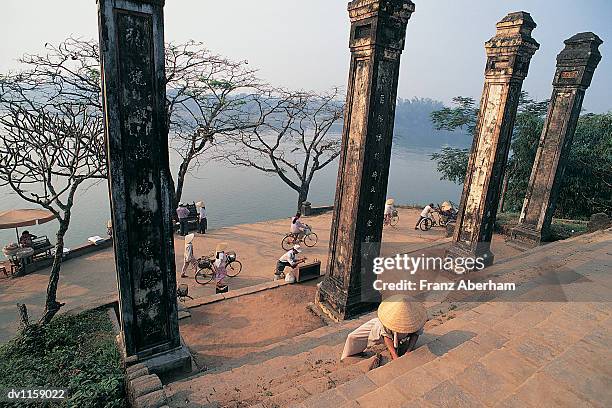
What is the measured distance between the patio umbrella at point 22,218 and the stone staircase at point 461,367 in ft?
32.4

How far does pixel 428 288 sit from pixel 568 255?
3.86m

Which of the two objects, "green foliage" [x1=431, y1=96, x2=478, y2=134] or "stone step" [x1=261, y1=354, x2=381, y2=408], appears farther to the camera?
"green foliage" [x1=431, y1=96, x2=478, y2=134]

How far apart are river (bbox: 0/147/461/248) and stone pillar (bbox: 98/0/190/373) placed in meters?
11.6

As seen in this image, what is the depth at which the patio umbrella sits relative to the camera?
10348 mm

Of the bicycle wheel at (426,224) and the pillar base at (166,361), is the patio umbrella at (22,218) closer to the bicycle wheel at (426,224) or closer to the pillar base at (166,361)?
the pillar base at (166,361)

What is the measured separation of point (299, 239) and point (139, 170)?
27.3ft

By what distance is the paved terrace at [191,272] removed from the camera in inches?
324

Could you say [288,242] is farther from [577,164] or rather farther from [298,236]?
[577,164]

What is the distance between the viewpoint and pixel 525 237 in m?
10.4

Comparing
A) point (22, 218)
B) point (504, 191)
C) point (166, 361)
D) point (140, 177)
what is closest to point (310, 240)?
point (166, 361)

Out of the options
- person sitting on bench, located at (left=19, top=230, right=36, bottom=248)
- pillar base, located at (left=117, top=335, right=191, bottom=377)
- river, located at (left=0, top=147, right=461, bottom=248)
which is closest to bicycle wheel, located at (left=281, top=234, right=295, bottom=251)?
pillar base, located at (left=117, top=335, right=191, bottom=377)

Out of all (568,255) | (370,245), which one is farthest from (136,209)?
(568,255)

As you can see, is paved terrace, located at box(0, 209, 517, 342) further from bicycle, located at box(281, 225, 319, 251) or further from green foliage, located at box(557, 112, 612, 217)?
green foliage, located at box(557, 112, 612, 217)

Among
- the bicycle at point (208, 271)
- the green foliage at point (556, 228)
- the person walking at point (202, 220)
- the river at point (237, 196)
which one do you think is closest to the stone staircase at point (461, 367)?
the bicycle at point (208, 271)
